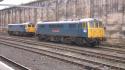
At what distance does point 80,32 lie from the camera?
26.2 metres

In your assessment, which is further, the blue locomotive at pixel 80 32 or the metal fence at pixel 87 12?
the metal fence at pixel 87 12

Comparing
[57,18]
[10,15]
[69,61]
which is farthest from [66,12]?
[10,15]

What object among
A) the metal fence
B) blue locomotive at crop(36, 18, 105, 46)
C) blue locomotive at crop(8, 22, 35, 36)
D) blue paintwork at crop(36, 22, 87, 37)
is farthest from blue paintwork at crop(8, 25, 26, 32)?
blue locomotive at crop(36, 18, 105, 46)

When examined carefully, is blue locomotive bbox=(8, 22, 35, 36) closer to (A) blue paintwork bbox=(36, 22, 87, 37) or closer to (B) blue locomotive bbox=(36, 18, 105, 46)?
(A) blue paintwork bbox=(36, 22, 87, 37)

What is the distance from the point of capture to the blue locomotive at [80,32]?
25609mm

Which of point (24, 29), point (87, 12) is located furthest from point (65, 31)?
point (24, 29)

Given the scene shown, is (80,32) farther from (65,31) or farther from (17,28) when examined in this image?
(17,28)

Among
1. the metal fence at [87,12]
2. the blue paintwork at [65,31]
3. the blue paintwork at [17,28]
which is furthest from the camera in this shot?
the blue paintwork at [17,28]

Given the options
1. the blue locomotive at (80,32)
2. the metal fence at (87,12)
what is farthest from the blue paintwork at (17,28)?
the blue locomotive at (80,32)

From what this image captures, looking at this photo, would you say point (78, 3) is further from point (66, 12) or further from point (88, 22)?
point (88, 22)

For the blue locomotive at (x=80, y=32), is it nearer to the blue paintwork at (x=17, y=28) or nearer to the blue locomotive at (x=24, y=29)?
the blue locomotive at (x=24, y=29)

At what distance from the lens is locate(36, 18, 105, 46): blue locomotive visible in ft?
84.0

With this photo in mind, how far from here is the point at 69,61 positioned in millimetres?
16438

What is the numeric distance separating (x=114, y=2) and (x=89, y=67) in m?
17.9
